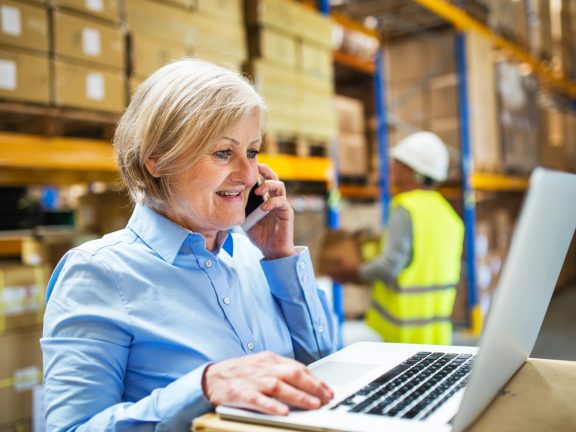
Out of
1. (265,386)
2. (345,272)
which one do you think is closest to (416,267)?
(345,272)

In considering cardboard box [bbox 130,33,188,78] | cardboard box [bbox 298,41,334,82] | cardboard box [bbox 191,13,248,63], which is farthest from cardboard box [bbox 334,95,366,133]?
cardboard box [bbox 130,33,188,78]

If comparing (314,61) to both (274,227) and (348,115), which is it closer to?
(348,115)

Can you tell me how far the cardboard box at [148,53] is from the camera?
309 cm

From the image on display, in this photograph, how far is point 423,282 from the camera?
12.4 feet

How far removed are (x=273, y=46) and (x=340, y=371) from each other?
10.8 feet

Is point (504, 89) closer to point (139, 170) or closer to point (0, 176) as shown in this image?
point (0, 176)

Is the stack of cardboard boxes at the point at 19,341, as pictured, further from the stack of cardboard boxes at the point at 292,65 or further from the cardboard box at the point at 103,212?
the stack of cardboard boxes at the point at 292,65

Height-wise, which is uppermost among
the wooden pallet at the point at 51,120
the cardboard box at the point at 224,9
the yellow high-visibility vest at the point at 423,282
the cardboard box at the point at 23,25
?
the cardboard box at the point at 224,9

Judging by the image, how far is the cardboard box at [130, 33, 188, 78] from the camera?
309cm

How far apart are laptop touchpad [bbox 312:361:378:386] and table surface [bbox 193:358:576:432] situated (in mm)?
229

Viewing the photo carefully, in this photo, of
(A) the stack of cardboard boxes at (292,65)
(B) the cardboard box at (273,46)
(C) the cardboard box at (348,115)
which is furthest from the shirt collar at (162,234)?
(C) the cardboard box at (348,115)

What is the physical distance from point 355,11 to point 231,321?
20.1 ft

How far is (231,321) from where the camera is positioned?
129 centimetres

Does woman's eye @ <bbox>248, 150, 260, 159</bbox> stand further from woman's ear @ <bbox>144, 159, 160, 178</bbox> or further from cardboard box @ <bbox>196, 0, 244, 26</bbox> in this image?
cardboard box @ <bbox>196, 0, 244, 26</bbox>
